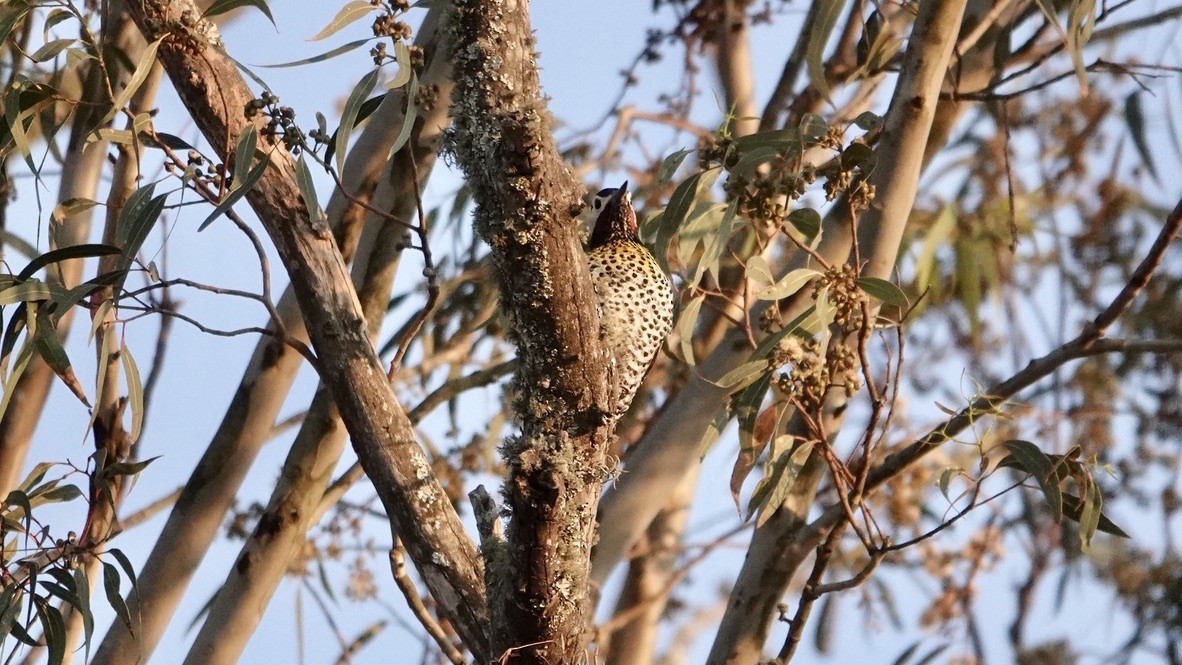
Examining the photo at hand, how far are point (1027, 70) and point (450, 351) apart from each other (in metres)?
1.71

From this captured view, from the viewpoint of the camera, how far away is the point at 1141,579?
154 inches

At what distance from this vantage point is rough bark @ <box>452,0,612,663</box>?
140 cm

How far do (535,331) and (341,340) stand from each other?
1.29 ft

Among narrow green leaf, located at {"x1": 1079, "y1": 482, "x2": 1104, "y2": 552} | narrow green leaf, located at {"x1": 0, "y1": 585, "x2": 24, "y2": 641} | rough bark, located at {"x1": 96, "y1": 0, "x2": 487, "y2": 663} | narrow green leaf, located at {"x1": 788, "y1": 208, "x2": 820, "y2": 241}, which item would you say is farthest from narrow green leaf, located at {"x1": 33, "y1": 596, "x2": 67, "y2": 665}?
narrow green leaf, located at {"x1": 1079, "y1": 482, "x2": 1104, "y2": 552}

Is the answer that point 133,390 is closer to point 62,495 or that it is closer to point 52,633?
point 62,495

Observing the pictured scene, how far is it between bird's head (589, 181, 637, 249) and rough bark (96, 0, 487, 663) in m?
1.39

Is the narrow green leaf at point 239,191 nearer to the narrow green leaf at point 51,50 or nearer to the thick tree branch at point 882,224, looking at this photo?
the narrow green leaf at point 51,50

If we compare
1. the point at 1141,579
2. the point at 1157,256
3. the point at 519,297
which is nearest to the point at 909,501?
the point at 1141,579

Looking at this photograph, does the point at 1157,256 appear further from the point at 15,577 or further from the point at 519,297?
the point at 15,577

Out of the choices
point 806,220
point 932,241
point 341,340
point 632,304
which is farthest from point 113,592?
point 932,241

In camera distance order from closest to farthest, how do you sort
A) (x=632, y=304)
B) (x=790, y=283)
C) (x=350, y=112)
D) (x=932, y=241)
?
1. (x=350, y=112)
2. (x=790, y=283)
3. (x=632, y=304)
4. (x=932, y=241)

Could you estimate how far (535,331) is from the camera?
148 centimetres

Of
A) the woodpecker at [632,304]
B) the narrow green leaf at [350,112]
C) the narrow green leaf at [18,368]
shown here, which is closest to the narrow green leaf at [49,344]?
the narrow green leaf at [18,368]

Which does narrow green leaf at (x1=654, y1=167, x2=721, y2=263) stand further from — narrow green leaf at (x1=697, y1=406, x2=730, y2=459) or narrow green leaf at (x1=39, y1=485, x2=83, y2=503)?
narrow green leaf at (x1=39, y1=485, x2=83, y2=503)
